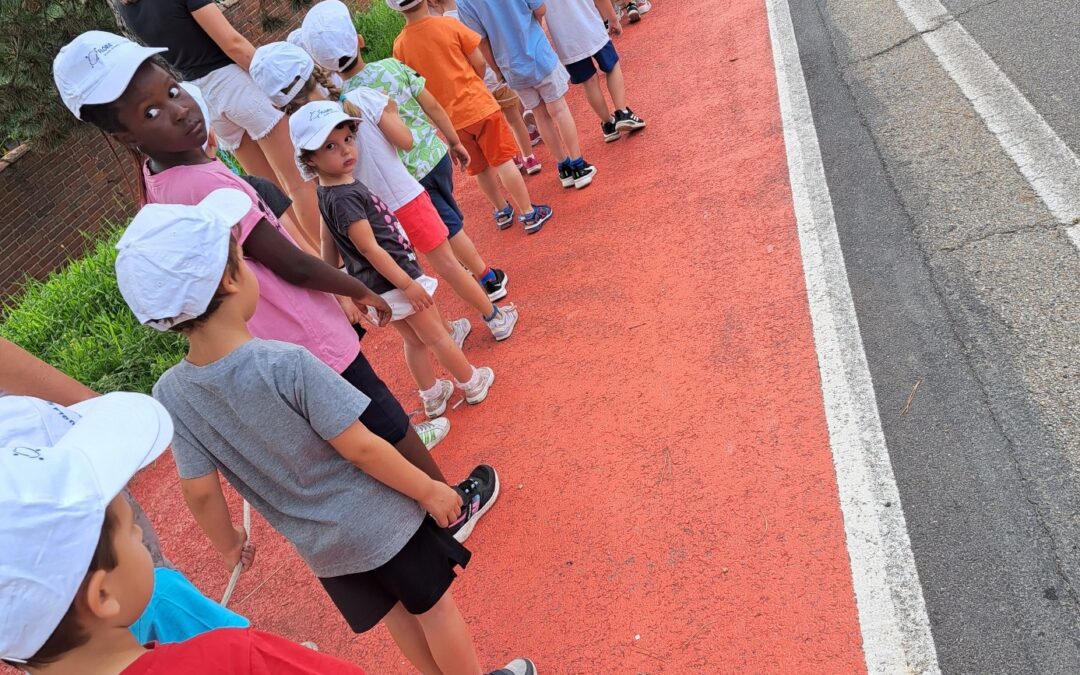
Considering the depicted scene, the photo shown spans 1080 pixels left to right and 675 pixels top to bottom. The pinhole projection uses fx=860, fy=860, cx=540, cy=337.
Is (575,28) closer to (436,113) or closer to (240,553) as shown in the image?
(436,113)

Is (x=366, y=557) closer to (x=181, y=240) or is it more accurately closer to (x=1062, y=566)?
(x=181, y=240)

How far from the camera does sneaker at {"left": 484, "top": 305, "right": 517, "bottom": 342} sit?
538 cm

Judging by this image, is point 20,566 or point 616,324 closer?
point 20,566

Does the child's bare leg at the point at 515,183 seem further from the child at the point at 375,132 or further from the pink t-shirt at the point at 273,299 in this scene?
the pink t-shirt at the point at 273,299

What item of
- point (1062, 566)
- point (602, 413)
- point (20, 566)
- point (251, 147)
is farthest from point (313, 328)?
point (251, 147)

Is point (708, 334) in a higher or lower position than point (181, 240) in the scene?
lower

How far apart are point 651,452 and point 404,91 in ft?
8.15

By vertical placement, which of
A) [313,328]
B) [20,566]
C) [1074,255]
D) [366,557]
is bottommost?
[1074,255]

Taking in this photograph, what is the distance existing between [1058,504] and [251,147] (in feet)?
17.6

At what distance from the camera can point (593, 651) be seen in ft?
10.4

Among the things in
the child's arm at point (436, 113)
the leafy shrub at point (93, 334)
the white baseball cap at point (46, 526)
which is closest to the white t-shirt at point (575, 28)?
the child's arm at point (436, 113)

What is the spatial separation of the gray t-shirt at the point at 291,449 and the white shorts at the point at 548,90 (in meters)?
4.30

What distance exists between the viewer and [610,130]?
725 centimetres

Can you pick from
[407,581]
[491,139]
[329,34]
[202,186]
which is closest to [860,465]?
[407,581]
